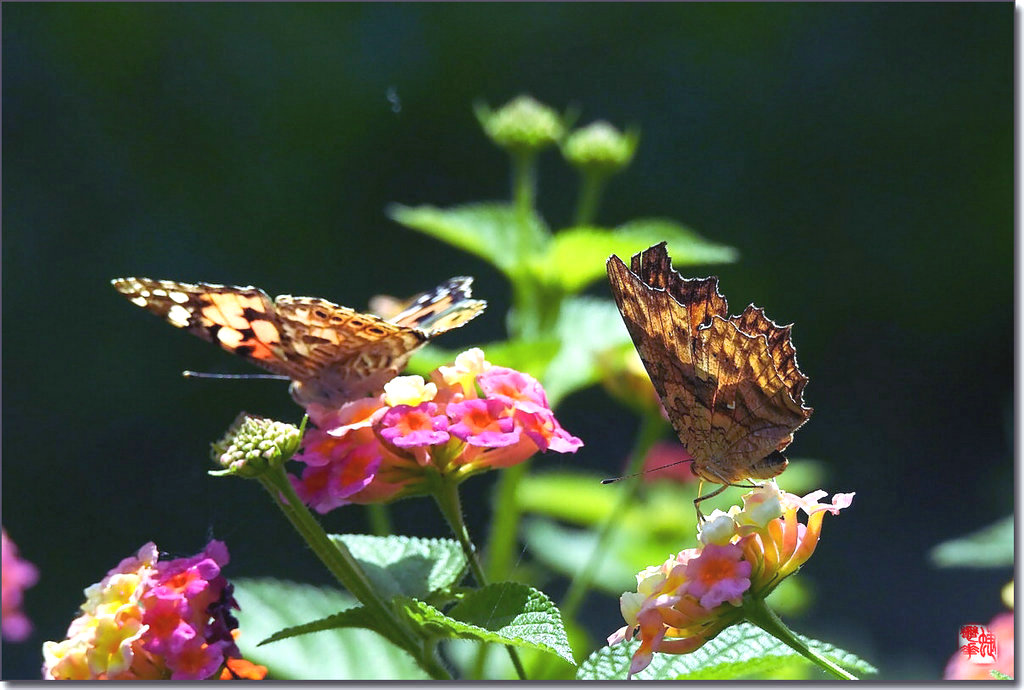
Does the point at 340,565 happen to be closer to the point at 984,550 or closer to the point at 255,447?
the point at 255,447

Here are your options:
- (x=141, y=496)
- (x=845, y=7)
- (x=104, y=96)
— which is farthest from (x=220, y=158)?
(x=845, y=7)

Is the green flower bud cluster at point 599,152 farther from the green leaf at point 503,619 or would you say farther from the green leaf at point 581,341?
the green leaf at point 503,619

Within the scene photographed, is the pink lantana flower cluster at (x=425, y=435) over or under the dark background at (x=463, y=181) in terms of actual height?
under

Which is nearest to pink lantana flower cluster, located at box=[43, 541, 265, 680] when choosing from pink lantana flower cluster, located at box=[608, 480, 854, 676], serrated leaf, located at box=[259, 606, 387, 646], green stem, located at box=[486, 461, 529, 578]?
serrated leaf, located at box=[259, 606, 387, 646]

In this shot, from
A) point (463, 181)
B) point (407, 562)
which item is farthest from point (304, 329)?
point (463, 181)

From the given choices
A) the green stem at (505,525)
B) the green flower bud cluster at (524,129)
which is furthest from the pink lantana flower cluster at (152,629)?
the green flower bud cluster at (524,129)
